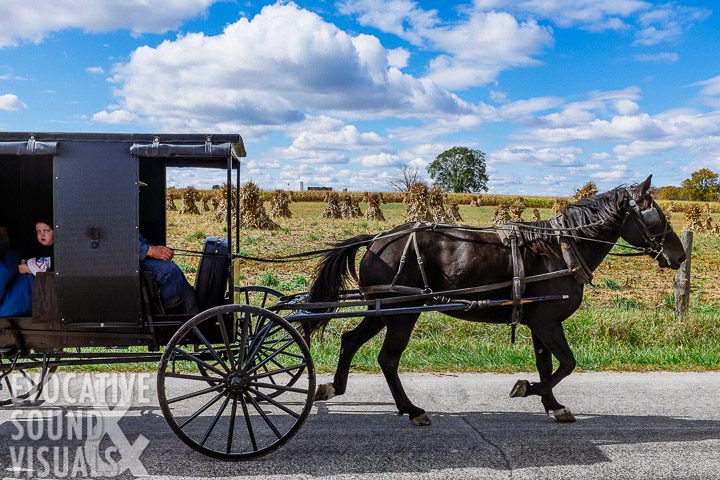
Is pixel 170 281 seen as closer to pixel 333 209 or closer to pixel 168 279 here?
pixel 168 279

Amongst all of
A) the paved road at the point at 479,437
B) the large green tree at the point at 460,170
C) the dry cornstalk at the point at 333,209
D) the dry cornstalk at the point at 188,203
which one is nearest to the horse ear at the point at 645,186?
the paved road at the point at 479,437

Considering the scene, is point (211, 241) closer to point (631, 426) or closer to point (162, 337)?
point (162, 337)

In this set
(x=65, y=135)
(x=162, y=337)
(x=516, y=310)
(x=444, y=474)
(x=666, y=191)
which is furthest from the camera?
(x=666, y=191)

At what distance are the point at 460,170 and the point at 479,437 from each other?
103627mm

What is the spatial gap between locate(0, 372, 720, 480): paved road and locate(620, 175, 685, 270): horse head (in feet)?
4.88

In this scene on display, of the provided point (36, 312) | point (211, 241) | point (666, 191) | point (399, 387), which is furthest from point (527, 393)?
point (666, 191)

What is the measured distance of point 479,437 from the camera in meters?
5.31

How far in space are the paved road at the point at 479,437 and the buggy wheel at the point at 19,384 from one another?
0.53 feet

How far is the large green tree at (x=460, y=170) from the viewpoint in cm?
10562

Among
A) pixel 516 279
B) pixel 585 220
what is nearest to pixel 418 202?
pixel 585 220

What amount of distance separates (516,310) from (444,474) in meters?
1.91

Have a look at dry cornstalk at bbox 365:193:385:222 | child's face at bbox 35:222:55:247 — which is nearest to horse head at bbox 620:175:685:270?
child's face at bbox 35:222:55:247

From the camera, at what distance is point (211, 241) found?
600 centimetres

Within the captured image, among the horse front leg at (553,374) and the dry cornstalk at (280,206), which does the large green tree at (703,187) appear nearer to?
the dry cornstalk at (280,206)
